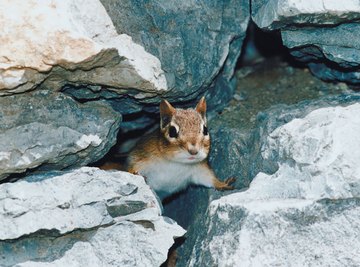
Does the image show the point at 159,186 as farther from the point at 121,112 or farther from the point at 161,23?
Result: the point at 161,23

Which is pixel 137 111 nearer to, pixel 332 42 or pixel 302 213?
pixel 332 42

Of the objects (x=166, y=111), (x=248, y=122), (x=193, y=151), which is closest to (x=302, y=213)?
(x=193, y=151)

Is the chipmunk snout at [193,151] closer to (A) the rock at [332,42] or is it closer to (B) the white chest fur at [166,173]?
(B) the white chest fur at [166,173]

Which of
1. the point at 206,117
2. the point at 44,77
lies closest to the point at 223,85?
→ the point at 206,117

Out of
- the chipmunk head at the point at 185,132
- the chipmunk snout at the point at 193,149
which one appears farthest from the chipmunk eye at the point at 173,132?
the chipmunk snout at the point at 193,149

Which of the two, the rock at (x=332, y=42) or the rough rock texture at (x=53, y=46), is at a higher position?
the rough rock texture at (x=53, y=46)

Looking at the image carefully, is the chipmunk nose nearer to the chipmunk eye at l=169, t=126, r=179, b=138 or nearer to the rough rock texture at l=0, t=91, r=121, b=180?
the chipmunk eye at l=169, t=126, r=179, b=138

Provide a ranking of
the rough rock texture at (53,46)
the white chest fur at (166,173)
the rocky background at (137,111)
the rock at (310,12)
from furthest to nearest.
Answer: the white chest fur at (166,173) < the rock at (310,12) < the rocky background at (137,111) < the rough rock texture at (53,46)
